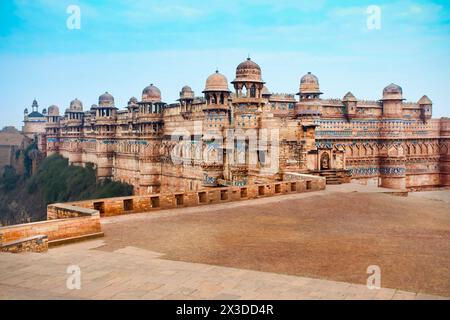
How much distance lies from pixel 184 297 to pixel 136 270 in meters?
1.41

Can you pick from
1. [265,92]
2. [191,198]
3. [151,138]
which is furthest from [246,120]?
[151,138]

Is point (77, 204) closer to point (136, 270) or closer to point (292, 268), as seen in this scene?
point (136, 270)

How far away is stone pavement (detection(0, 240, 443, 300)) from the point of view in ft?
19.2

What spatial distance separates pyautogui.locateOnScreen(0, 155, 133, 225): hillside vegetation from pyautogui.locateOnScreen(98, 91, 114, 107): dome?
7890 mm

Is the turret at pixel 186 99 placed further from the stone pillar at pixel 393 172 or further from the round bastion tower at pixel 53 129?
the round bastion tower at pixel 53 129

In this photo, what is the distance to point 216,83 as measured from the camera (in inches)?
1198

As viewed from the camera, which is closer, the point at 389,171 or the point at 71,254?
the point at 71,254

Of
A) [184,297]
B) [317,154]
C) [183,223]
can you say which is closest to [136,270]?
[184,297]

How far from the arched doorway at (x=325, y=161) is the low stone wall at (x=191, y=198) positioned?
241 inches

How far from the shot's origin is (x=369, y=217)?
1205 centimetres

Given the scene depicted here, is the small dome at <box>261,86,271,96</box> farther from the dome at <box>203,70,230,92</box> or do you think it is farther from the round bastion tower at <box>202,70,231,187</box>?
the dome at <box>203,70,230,92</box>

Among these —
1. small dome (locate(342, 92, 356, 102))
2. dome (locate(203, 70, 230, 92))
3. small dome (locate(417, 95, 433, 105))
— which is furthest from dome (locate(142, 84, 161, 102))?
small dome (locate(417, 95, 433, 105))

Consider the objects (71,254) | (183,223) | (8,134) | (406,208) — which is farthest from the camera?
(8,134)

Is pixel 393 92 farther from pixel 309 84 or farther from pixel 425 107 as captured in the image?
pixel 309 84
